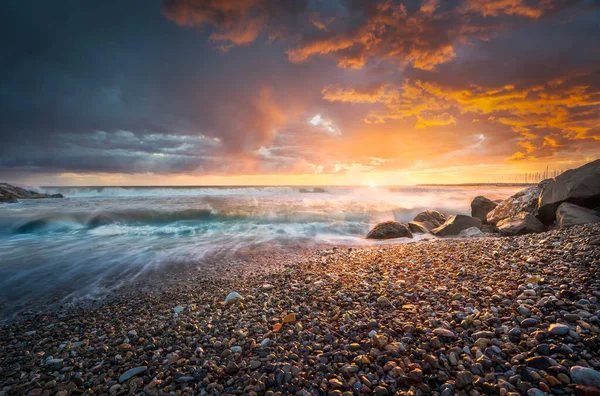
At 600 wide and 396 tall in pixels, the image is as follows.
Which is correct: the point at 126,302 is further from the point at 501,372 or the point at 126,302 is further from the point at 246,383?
the point at 501,372

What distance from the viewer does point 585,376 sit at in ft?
6.97

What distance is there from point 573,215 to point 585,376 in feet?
25.2

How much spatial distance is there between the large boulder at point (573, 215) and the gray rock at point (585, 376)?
23.6ft

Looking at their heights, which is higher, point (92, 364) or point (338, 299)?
point (338, 299)

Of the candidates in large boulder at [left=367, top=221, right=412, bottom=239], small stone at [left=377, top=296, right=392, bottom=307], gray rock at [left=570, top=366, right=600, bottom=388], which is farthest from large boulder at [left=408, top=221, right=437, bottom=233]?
gray rock at [left=570, top=366, right=600, bottom=388]

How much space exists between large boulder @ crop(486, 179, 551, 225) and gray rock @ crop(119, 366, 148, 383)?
44.5 ft

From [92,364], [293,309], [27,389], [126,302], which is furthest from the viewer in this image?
[126,302]

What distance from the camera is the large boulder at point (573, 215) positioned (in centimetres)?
703

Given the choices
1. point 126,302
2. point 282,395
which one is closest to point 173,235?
point 126,302

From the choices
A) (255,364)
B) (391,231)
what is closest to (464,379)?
(255,364)

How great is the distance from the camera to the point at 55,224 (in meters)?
18.8

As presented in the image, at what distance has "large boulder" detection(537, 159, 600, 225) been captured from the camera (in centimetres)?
815

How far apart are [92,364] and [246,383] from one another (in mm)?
2218

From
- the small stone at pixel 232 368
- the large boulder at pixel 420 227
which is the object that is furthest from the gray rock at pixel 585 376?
the large boulder at pixel 420 227
